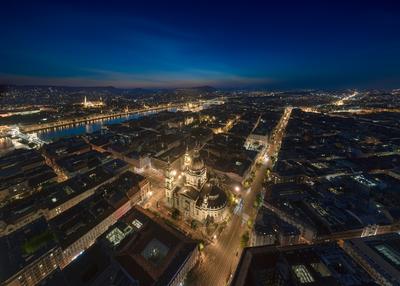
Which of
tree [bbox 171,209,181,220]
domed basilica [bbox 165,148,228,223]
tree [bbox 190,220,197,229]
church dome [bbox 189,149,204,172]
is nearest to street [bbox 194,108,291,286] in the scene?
domed basilica [bbox 165,148,228,223]

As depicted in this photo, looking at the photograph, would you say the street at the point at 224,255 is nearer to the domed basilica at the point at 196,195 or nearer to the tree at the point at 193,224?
the domed basilica at the point at 196,195

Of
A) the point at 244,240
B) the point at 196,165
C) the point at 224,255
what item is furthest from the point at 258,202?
the point at 196,165

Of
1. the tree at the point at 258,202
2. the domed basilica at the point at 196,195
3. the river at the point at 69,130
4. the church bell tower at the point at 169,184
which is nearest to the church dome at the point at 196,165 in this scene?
the domed basilica at the point at 196,195

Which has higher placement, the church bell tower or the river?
the church bell tower

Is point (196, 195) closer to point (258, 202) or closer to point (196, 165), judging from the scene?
point (196, 165)

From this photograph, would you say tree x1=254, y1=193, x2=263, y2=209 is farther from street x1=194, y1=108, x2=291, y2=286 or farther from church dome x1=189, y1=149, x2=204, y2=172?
church dome x1=189, y1=149, x2=204, y2=172

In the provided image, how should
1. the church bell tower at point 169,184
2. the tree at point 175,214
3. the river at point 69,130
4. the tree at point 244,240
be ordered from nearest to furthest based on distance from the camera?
1. the tree at point 244,240
2. the tree at point 175,214
3. the church bell tower at point 169,184
4. the river at point 69,130

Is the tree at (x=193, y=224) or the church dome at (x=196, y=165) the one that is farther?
the church dome at (x=196, y=165)

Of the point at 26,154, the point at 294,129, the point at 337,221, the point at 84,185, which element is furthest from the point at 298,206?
the point at 26,154

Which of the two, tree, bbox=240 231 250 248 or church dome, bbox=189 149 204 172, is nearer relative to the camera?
tree, bbox=240 231 250 248
